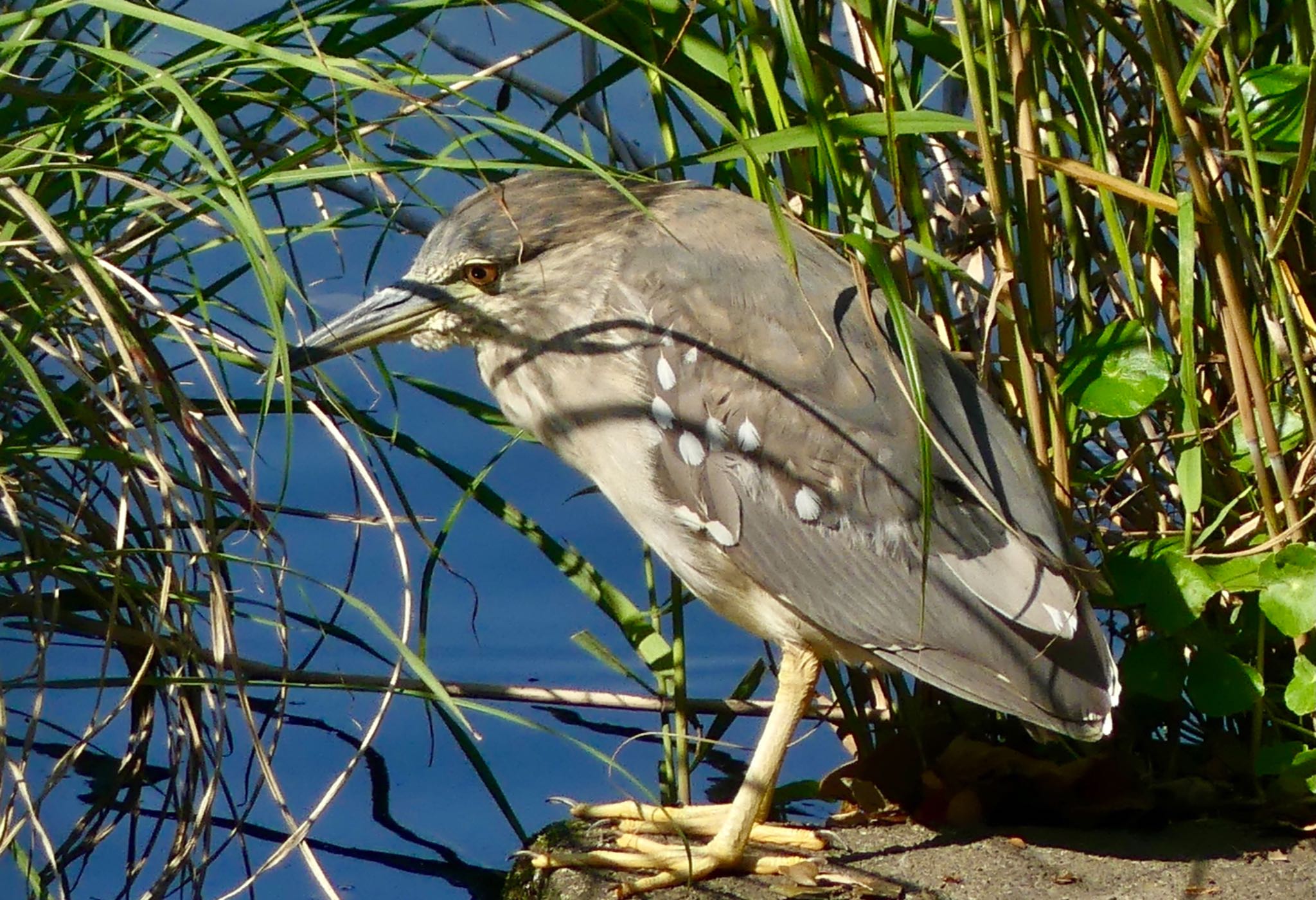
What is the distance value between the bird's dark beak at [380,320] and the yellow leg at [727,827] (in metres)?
0.87

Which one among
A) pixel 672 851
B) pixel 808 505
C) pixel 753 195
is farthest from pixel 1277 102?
pixel 672 851

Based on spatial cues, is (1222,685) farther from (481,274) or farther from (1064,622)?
(481,274)

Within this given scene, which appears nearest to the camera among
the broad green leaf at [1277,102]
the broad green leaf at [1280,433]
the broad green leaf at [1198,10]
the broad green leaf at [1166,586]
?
the broad green leaf at [1198,10]

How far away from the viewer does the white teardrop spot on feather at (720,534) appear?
267cm

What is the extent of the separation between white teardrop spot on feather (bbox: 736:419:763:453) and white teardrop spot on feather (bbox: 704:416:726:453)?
2cm

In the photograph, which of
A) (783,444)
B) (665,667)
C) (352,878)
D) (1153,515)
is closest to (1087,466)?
(1153,515)

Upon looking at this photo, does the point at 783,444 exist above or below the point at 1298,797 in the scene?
above

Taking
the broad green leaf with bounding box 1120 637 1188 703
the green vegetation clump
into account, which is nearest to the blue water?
the green vegetation clump

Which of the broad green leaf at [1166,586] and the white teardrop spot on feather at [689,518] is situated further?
the white teardrop spot on feather at [689,518]

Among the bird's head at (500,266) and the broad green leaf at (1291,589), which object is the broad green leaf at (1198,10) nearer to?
the broad green leaf at (1291,589)

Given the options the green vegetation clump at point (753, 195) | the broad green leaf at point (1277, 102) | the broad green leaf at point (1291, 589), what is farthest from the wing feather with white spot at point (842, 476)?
the broad green leaf at point (1277, 102)

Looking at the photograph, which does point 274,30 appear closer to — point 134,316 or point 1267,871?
point 134,316

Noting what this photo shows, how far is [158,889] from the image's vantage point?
7.35 ft

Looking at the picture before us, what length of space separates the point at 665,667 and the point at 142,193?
4.07 ft
